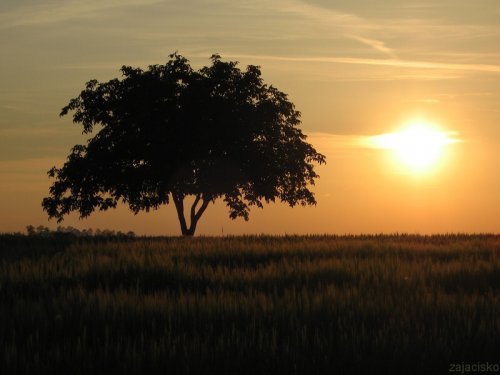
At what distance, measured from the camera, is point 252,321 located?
35.6 feet

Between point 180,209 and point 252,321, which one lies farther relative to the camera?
point 180,209

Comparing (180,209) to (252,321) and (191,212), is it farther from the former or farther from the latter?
(252,321)

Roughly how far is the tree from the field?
2708 cm

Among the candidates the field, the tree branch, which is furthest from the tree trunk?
the field

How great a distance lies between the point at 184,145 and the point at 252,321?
112 ft

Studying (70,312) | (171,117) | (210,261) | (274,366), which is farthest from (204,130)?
(274,366)

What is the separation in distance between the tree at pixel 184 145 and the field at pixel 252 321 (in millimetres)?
27085

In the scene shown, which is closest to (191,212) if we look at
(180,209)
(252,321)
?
(180,209)

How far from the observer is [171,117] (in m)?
45.3

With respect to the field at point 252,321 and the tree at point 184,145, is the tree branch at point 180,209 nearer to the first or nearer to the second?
the tree at point 184,145

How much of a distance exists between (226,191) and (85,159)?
7.98 meters

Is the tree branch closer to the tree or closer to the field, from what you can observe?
the tree

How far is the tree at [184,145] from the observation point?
44781 mm

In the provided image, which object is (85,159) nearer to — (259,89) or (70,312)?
(259,89)
